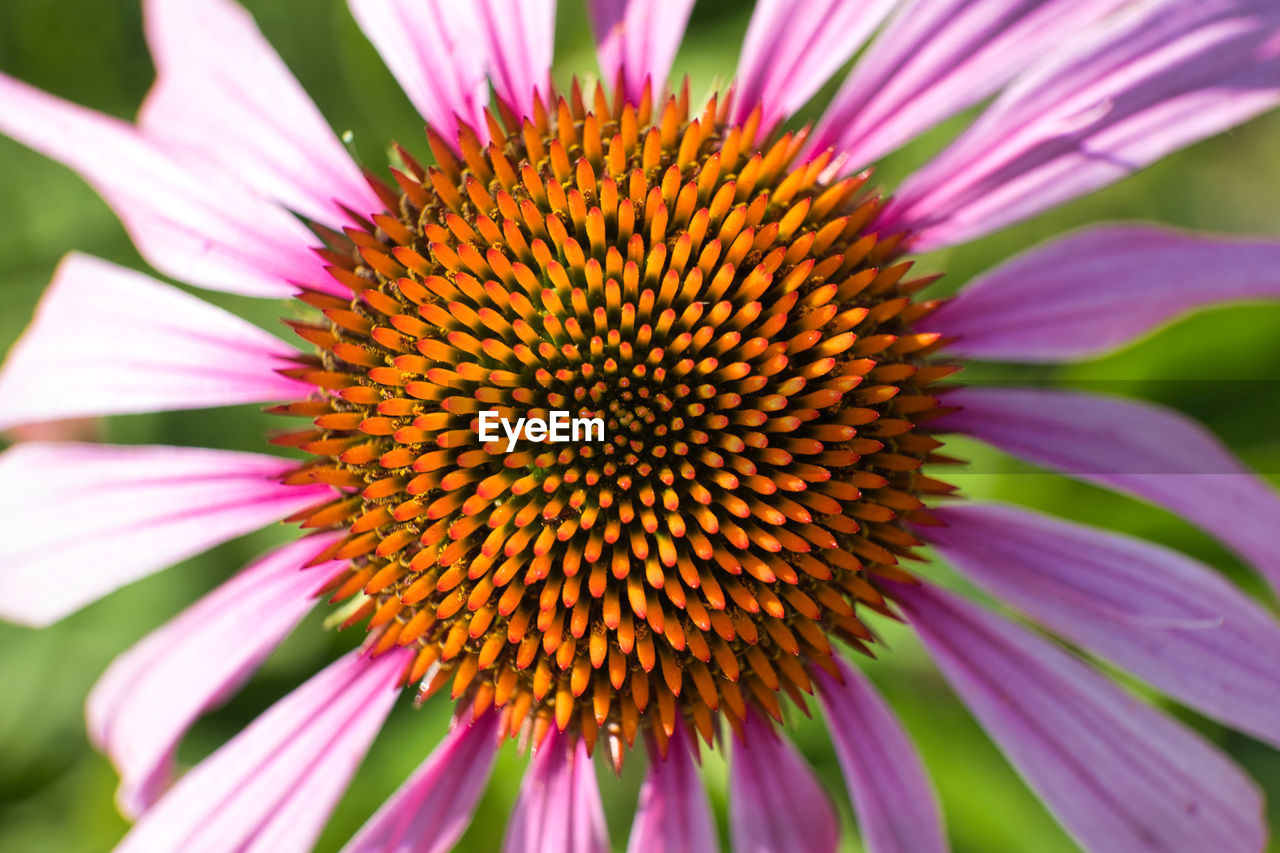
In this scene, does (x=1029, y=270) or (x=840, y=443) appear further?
(x=1029, y=270)

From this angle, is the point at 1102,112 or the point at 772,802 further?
the point at 772,802

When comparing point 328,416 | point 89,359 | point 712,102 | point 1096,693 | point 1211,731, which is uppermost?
point 712,102

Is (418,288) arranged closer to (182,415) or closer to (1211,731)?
(182,415)

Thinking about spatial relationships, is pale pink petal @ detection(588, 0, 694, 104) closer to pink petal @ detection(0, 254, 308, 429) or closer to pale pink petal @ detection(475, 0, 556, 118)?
pale pink petal @ detection(475, 0, 556, 118)

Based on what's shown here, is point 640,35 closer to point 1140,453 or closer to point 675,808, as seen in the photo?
point 1140,453

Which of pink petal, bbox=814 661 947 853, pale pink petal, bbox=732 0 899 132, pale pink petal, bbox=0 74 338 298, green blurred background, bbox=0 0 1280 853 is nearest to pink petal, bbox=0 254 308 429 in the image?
pale pink petal, bbox=0 74 338 298

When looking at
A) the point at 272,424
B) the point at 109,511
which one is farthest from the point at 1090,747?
the point at 272,424

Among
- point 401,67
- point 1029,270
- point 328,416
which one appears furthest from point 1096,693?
point 401,67
